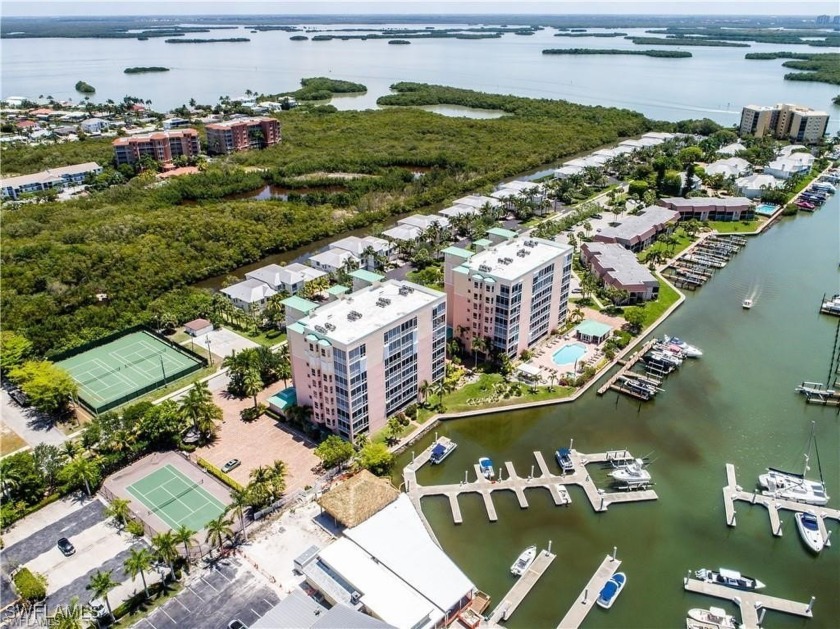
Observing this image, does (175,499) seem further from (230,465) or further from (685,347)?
(685,347)

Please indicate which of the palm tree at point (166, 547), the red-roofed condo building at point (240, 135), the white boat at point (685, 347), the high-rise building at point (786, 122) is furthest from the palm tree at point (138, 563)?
the high-rise building at point (786, 122)

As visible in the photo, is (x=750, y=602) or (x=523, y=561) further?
(x=523, y=561)

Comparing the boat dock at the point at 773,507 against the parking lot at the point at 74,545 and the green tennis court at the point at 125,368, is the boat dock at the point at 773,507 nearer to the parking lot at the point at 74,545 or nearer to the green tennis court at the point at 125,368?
the parking lot at the point at 74,545

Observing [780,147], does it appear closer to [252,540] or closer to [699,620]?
[699,620]

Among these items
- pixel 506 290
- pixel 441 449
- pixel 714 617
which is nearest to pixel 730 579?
pixel 714 617

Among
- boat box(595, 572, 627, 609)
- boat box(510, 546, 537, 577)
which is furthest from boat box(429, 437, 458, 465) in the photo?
boat box(595, 572, 627, 609)

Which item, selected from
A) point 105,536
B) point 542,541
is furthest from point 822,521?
point 105,536
